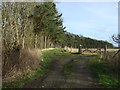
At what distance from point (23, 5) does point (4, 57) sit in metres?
12.9

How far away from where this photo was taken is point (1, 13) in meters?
22.2

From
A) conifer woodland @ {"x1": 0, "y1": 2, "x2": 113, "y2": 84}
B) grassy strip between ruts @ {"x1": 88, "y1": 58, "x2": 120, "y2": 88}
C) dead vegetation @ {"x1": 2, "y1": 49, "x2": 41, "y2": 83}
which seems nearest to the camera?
grassy strip between ruts @ {"x1": 88, "y1": 58, "x2": 120, "y2": 88}

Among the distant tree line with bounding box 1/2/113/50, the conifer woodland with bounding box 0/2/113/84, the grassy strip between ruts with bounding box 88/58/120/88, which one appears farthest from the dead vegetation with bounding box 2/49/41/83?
the grassy strip between ruts with bounding box 88/58/120/88

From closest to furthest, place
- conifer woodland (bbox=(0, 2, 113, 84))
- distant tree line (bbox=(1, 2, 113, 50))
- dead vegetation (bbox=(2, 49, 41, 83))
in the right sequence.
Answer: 1. dead vegetation (bbox=(2, 49, 41, 83))
2. conifer woodland (bbox=(0, 2, 113, 84))
3. distant tree line (bbox=(1, 2, 113, 50))

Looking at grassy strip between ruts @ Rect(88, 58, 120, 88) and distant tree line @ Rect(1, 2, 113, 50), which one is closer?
grassy strip between ruts @ Rect(88, 58, 120, 88)

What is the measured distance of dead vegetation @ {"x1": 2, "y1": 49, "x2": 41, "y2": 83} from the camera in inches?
547

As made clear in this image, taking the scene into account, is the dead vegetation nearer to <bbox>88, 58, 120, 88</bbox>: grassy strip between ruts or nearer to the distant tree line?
the distant tree line

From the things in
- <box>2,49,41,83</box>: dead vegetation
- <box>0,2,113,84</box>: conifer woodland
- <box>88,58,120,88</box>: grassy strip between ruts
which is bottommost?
<box>88,58,120,88</box>: grassy strip between ruts

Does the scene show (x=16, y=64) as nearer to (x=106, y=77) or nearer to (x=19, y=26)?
(x=106, y=77)

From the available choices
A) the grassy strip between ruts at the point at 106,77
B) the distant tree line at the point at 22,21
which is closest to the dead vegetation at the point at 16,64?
the distant tree line at the point at 22,21

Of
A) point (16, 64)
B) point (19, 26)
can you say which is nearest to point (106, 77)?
point (16, 64)

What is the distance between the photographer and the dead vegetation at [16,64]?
13.9 m

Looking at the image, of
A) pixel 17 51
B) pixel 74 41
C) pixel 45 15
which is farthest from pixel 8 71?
pixel 74 41

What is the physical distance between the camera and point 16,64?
15.0 meters
